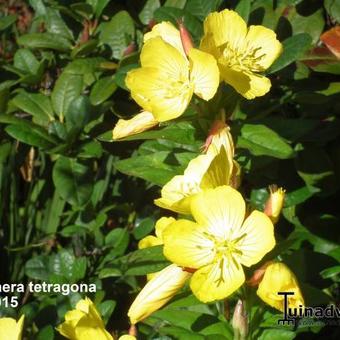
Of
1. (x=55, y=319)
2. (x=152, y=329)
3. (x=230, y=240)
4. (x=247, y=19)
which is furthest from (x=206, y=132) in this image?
(x=55, y=319)

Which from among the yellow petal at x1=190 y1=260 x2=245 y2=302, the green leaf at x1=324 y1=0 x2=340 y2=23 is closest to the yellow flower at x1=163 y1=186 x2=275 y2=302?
the yellow petal at x1=190 y1=260 x2=245 y2=302

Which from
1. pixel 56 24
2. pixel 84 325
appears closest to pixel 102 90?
pixel 56 24

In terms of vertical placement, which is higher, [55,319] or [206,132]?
[206,132]

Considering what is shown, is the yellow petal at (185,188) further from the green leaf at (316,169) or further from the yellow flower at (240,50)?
the green leaf at (316,169)

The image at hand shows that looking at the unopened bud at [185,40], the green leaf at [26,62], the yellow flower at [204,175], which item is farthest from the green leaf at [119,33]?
the yellow flower at [204,175]

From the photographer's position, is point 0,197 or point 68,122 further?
point 0,197

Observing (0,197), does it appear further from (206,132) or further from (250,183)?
(206,132)

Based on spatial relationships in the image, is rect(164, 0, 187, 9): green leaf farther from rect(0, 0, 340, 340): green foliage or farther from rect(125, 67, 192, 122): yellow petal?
rect(125, 67, 192, 122): yellow petal
